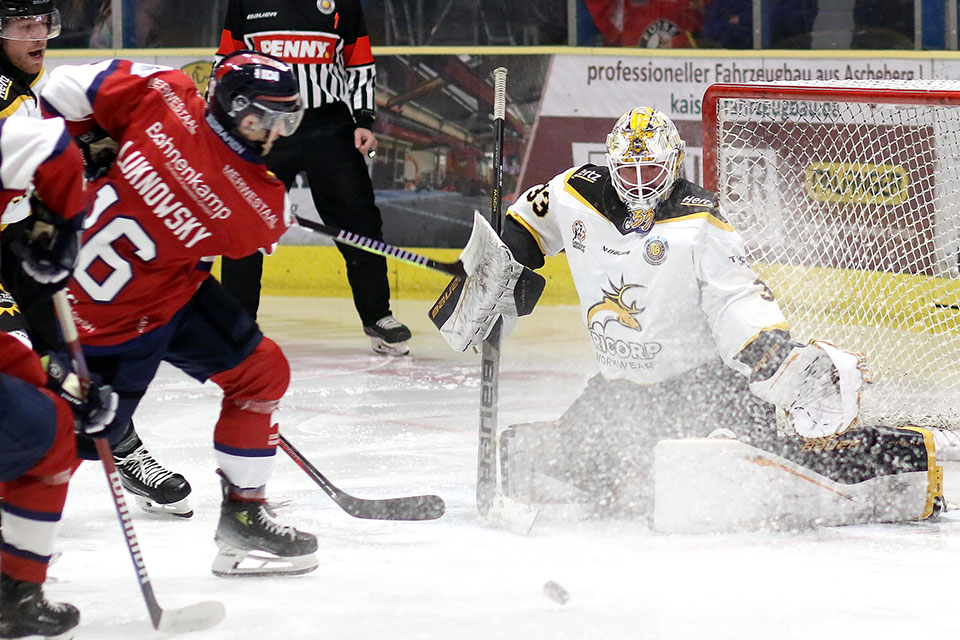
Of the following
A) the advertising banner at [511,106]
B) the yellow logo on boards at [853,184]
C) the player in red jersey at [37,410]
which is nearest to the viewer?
the player in red jersey at [37,410]

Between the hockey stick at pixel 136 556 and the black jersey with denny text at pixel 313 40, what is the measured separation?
2.96 meters

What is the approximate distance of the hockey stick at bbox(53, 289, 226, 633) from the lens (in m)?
2.05

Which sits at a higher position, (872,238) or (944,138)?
(944,138)

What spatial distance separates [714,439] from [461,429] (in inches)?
50.8

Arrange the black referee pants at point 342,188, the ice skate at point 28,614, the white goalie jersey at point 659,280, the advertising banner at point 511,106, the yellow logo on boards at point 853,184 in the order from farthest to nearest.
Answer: the advertising banner at point 511,106
the black referee pants at point 342,188
the yellow logo on boards at point 853,184
the white goalie jersey at point 659,280
the ice skate at point 28,614

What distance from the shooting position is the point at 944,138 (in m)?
4.21

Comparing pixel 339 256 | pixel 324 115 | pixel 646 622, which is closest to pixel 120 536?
pixel 646 622

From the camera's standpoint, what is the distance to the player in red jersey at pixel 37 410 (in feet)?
6.05

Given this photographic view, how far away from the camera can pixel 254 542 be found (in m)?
2.49

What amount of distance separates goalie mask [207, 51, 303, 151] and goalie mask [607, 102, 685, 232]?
77 cm

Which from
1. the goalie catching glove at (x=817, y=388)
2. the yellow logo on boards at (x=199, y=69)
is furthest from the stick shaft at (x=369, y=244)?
the yellow logo on boards at (x=199, y=69)

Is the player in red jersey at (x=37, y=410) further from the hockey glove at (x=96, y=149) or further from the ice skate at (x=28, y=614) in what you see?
the hockey glove at (x=96, y=149)

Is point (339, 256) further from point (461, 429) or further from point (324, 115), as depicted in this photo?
point (461, 429)

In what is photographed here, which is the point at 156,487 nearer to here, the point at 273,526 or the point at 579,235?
the point at 273,526
